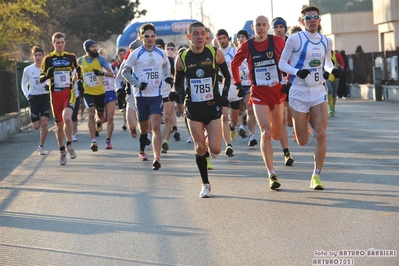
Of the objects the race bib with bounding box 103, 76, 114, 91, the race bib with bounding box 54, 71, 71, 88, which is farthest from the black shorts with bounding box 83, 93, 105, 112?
the race bib with bounding box 54, 71, 71, 88

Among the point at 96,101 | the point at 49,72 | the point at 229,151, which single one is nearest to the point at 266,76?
the point at 229,151

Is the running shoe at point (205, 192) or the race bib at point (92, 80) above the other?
the race bib at point (92, 80)

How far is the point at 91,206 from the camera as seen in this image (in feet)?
33.6

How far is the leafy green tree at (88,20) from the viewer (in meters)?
48.3

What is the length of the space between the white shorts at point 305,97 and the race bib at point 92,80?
728 centimetres

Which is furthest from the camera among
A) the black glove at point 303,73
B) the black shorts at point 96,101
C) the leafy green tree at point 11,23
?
the leafy green tree at point 11,23

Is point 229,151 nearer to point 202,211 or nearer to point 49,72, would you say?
point 49,72

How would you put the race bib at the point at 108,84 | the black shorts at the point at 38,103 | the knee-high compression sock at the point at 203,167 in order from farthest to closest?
the race bib at the point at 108,84 → the black shorts at the point at 38,103 → the knee-high compression sock at the point at 203,167

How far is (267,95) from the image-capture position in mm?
11258

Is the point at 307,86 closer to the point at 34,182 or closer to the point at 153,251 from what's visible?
the point at 153,251

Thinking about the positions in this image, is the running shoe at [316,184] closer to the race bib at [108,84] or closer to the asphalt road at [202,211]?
the asphalt road at [202,211]

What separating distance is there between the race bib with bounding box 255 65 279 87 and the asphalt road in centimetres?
120

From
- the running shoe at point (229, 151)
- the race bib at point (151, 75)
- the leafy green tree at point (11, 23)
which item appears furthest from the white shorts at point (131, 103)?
the leafy green tree at point (11, 23)

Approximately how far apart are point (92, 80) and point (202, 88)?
7.03m
